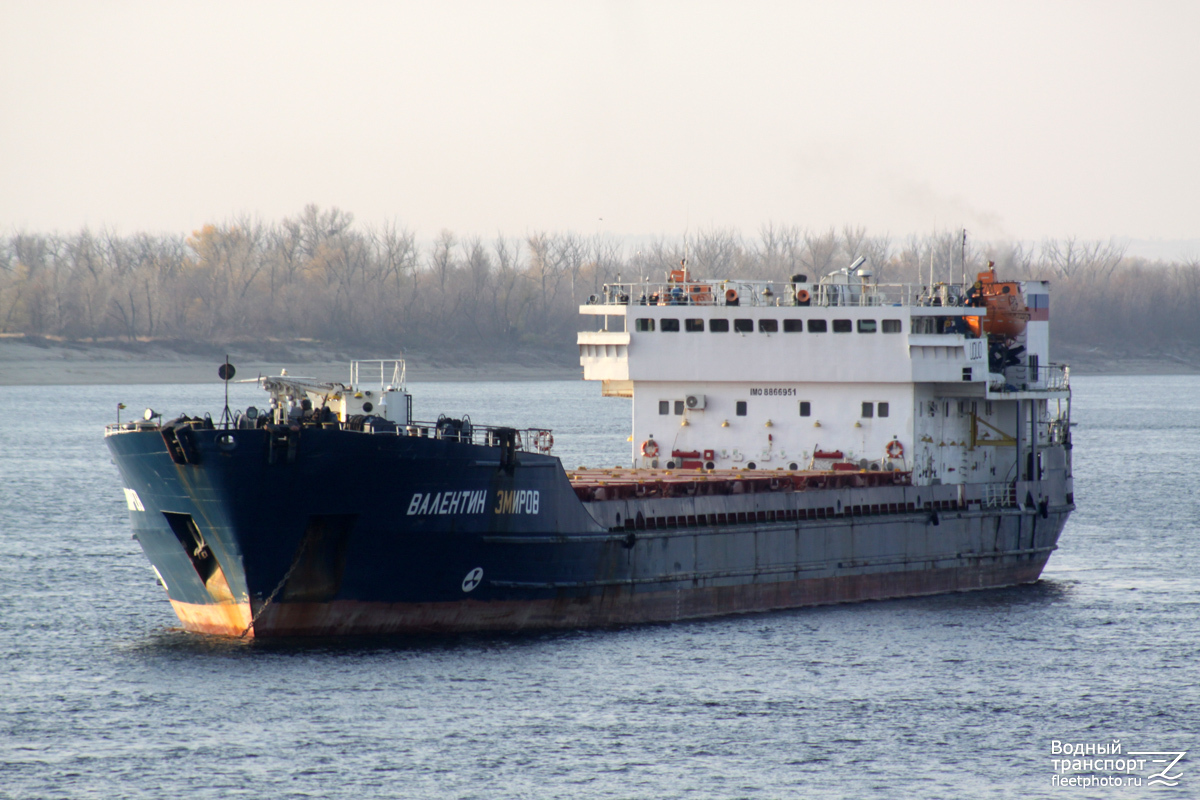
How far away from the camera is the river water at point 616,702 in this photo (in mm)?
21812

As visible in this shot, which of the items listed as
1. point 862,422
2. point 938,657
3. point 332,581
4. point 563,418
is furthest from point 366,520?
point 563,418

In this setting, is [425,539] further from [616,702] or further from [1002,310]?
[1002,310]

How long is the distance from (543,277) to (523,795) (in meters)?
127

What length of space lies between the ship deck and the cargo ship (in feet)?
0.20

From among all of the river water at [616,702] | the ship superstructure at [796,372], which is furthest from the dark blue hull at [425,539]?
the ship superstructure at [796,372]

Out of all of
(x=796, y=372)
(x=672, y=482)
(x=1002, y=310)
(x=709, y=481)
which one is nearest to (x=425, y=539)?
(x=672, y=482)

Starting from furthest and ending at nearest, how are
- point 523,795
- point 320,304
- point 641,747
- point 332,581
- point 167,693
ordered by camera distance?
point 320,304, point 332,581, point 167,693, point 641,747, point 523,795

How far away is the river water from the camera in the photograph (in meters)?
21.8

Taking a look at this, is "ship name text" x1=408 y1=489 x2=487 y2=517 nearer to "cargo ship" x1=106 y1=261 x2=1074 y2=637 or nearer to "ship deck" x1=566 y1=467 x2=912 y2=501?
"cargo ship" x1=106 y1=261 x2=1074 y2=637

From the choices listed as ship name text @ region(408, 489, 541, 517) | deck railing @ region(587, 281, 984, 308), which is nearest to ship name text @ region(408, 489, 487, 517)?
ship name text @ region(408, 489, 541, 517)

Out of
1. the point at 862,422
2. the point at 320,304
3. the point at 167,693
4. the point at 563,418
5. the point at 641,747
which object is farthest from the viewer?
the point at 320,304

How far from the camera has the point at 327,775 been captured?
21.6m

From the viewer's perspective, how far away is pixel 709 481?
106ft

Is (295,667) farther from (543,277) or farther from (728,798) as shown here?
(543,277)
